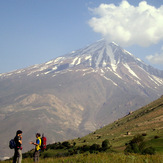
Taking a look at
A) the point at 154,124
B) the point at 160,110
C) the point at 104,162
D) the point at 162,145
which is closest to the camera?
the point at 104,162

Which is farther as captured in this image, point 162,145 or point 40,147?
point 162,145

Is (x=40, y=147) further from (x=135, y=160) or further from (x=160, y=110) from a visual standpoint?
(x=160, y=110)

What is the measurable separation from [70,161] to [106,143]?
23784mm

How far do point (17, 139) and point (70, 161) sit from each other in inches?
134

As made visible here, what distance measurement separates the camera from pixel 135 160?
1425cm

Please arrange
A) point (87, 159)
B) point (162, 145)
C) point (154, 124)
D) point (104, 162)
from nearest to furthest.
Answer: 1. point (104, 162)
2. point (87, 159)
3. point (162, 145)
4. point (154, 124)

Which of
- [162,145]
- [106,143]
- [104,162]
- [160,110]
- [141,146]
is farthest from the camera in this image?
[160,110]

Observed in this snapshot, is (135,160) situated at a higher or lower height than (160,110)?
lower

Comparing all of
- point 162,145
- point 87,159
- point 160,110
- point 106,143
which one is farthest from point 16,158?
point 160,110

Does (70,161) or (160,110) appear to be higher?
(160,110)

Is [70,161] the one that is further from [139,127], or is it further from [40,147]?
[139,127]

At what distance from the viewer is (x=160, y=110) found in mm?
62594

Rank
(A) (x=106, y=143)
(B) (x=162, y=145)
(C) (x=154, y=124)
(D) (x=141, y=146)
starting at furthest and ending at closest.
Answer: (C) (x=154, y=124) < (A) (x=106, y=143) < (B) (x=162, y=145) < (D) (x=141, y=146)

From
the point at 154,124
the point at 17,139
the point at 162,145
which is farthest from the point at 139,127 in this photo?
the point at 17,139
